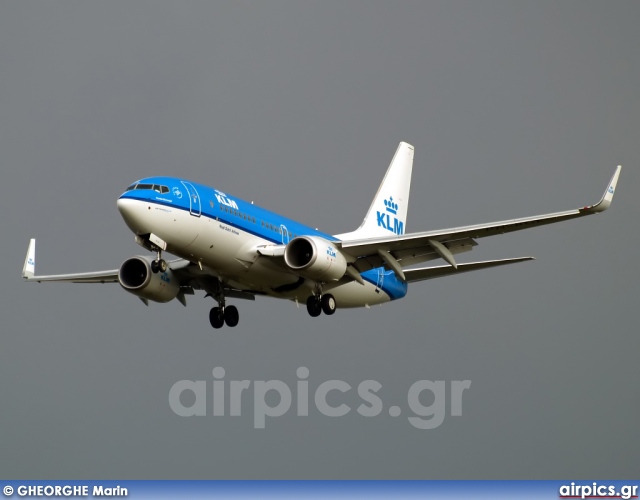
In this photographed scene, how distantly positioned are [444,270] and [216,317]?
10.1 meters

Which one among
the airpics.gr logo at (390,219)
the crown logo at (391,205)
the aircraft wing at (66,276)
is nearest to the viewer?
the aircraft wing at (66,276)

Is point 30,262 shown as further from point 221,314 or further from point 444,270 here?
point 444,270

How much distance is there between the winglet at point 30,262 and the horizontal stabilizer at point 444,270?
17.5 m

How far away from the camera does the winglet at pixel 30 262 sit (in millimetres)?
59531

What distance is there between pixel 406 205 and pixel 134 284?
18182 mm

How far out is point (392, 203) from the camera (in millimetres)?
64500

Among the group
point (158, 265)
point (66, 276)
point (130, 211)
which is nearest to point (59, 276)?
point (66, 276)

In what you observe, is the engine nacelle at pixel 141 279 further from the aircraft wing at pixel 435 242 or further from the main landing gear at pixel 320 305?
the aircraft wing at pixel 435 242

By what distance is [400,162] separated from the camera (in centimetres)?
6700

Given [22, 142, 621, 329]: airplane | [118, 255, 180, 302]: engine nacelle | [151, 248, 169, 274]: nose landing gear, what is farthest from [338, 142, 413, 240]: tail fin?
[151, 248, 169, 274]: nose landing gear

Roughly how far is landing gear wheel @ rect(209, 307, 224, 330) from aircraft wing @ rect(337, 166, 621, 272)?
6705 millimetres

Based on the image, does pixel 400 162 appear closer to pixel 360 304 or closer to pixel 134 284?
pixel 360 304

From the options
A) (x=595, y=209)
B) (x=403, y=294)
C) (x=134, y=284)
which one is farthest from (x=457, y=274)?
(x=134, y=284)

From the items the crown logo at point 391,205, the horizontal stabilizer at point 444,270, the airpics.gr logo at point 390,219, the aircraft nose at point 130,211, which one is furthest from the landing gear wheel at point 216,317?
the crown logo at point 391,205
